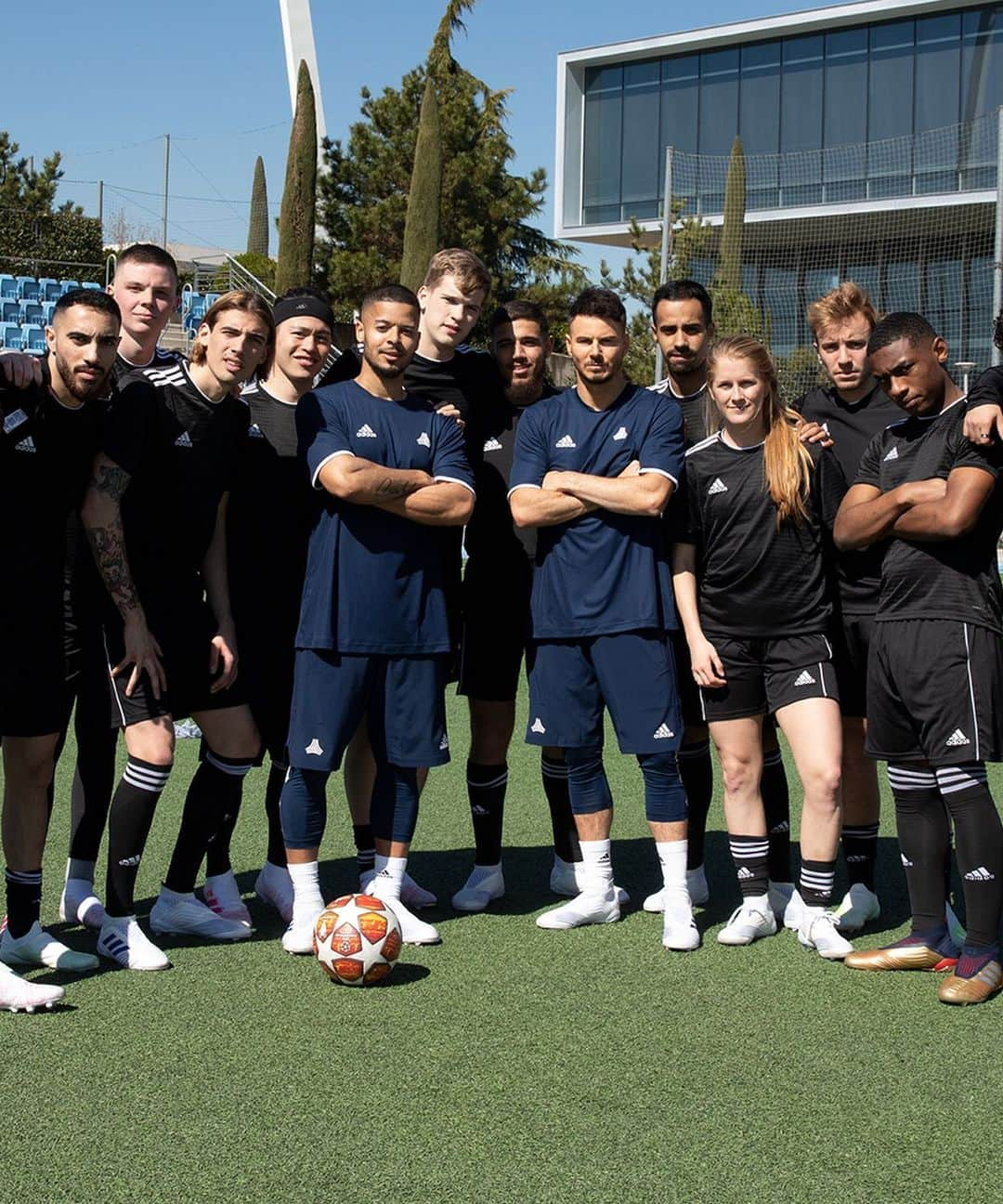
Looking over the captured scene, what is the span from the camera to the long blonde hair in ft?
15.5

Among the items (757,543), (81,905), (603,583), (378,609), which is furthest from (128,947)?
(757,543)

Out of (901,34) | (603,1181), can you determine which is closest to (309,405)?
(603,1181)

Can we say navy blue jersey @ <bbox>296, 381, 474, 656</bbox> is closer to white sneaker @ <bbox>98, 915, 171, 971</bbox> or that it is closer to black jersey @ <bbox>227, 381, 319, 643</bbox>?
black jersey @ <bbox>227, 381, 319, 643</bbox>

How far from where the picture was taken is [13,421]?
409 cm

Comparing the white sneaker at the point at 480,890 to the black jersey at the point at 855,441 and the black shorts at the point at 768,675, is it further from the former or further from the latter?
the black jersey at the point at 855,441

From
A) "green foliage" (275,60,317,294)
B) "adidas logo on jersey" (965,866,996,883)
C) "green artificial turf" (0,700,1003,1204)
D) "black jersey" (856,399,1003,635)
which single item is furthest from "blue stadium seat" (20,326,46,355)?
"adidas logo on jersey" (965,866,996,883)

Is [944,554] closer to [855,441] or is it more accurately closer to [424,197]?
[855,441]

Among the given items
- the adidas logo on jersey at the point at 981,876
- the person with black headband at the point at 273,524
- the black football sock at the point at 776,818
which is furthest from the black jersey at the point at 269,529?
the adidas logo on jersey at the point at 981,876

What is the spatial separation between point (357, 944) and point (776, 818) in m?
1.75

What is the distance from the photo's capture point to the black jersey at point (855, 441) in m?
4.90

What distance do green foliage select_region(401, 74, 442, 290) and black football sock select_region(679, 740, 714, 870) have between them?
25909 mm

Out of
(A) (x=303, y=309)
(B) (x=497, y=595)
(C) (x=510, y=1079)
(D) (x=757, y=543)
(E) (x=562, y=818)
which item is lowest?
(C) (x=510, y=1079)

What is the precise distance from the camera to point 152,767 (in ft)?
15.0

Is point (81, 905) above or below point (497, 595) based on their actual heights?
below
